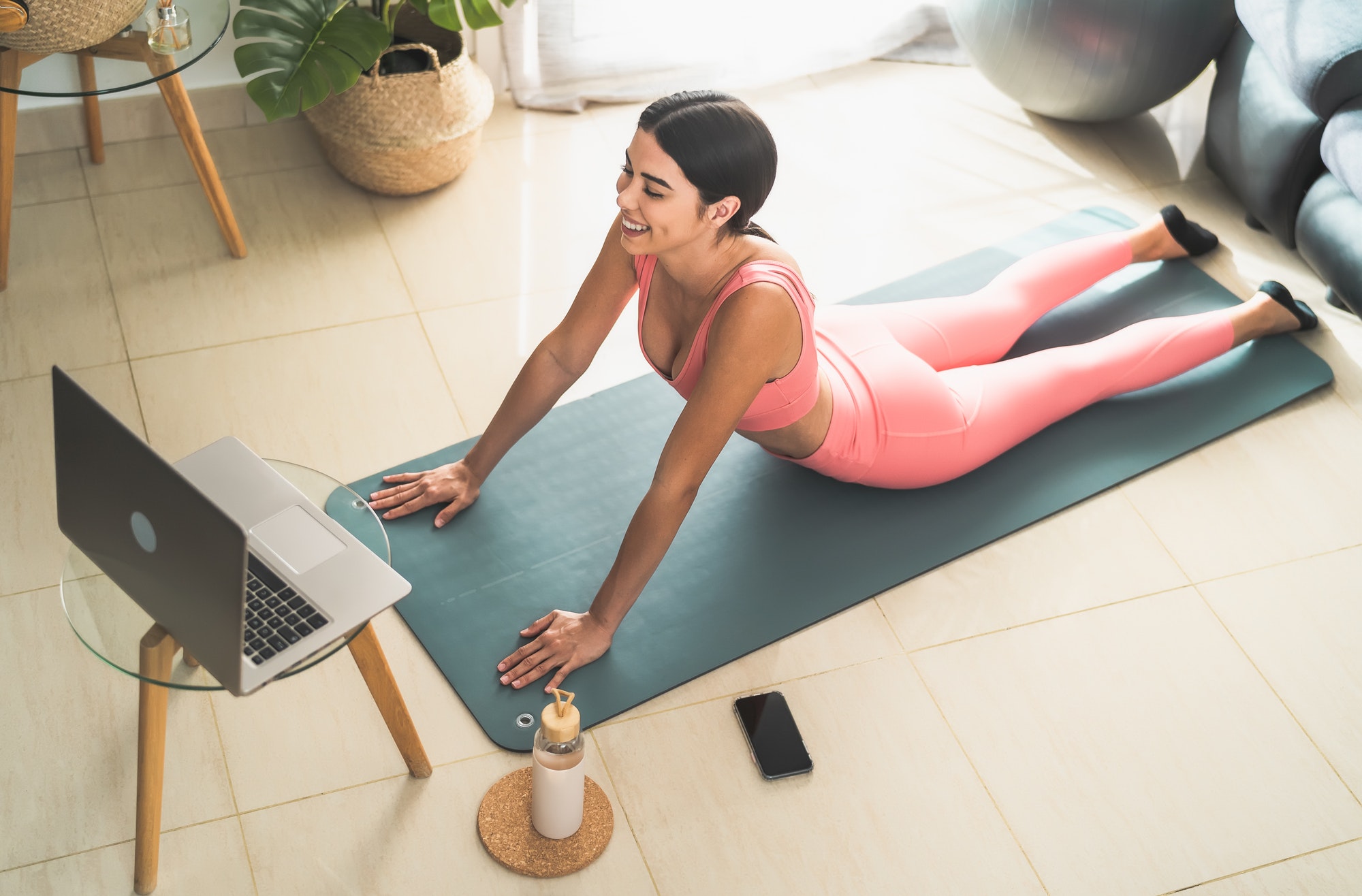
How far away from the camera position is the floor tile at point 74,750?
1739 millimetres

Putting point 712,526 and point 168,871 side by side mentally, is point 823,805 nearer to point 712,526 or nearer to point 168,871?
point 712,526

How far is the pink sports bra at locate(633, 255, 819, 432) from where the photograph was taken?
70.3 inches

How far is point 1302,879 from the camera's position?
184cm

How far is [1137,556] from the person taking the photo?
2.30m

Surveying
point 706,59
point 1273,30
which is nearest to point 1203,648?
point 1273,30

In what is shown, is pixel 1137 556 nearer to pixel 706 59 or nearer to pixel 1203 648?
pixel 1203 648

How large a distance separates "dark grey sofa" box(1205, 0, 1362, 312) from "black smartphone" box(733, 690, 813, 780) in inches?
68.1

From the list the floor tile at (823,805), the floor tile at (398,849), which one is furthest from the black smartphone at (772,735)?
the floor tile at (398,849)

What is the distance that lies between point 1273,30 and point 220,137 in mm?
2573

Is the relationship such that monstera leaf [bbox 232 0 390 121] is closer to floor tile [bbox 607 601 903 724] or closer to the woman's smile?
the woman's smile

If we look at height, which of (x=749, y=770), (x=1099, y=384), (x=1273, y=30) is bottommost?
(x=749, y=770)

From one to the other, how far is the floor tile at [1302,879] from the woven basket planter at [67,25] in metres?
2.36

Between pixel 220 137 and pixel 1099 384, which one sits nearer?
pixel 1099 384

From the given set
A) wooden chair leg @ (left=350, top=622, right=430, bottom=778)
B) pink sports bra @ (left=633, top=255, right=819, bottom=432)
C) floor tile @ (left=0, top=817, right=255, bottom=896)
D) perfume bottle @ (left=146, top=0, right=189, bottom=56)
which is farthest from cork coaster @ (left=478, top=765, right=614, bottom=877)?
perfume bottle @ (left=146, top=0, right=189, bottom=56)
